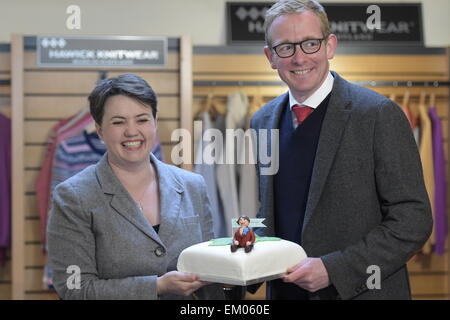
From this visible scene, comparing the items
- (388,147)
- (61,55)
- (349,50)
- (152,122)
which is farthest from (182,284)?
(349,50)

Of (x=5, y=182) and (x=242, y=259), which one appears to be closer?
(x=242, y=259)

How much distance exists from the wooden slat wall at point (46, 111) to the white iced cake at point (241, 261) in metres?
2.22

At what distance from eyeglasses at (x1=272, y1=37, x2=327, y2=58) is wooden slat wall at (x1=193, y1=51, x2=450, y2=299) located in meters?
2.20

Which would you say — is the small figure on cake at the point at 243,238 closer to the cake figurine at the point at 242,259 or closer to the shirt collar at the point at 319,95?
the cake figurine at the point at 242,259

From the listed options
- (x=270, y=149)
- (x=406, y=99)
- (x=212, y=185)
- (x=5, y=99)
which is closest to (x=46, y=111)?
(x=5, y=99)

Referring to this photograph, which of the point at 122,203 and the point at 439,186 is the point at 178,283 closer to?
the point at 122,203

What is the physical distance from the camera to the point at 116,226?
161 centimetres

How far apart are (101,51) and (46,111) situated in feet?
1.78

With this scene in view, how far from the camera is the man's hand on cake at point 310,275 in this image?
57.4 inches

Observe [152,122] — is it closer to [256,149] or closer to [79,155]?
[256,149]

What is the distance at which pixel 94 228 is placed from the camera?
1.61m

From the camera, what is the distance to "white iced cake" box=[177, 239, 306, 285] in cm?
142
